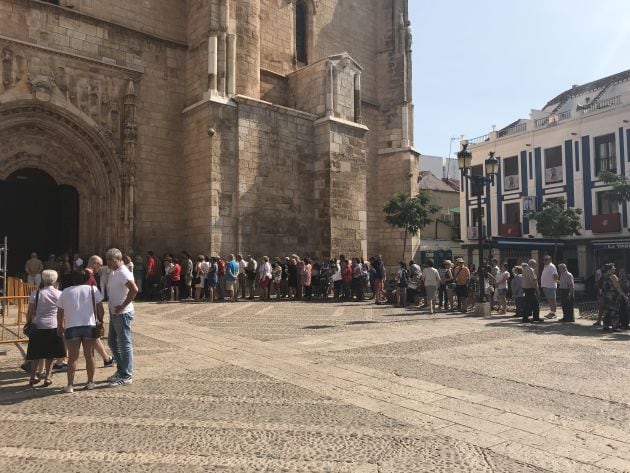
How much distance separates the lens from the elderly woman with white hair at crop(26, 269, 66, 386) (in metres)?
5.27

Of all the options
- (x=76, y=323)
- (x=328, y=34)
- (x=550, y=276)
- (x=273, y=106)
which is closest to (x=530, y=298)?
(x=550, y=276)

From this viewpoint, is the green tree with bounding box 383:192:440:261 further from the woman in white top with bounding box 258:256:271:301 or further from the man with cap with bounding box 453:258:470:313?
the woman in white top with bounding box 258:256:271:301

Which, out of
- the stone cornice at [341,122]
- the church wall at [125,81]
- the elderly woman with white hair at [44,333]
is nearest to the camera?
the elderly woman with white hair at [44,333]

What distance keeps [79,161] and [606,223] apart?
83.8ft

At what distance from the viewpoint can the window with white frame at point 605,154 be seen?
1074 inches

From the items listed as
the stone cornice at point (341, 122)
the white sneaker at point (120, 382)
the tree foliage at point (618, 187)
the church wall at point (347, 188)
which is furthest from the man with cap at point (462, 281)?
the tree foliage at point (618, 187)

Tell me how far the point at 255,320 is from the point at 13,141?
9.04 meters

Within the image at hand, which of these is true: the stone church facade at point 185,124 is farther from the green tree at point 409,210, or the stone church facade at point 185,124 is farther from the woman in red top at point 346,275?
the woman in red top at point 346,275

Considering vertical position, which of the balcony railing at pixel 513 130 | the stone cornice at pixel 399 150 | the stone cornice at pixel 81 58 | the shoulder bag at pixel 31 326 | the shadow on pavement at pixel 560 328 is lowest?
the shadow on pavement at pixel 560 328

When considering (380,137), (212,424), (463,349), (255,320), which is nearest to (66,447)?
(212,424)

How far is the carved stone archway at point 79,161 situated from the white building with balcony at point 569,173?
1656 centimetres

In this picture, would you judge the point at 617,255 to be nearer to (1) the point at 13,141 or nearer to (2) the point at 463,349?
(2) the point at 463,349

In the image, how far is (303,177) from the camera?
17.7m

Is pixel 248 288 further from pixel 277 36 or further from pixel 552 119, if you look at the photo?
pixel 552 119
